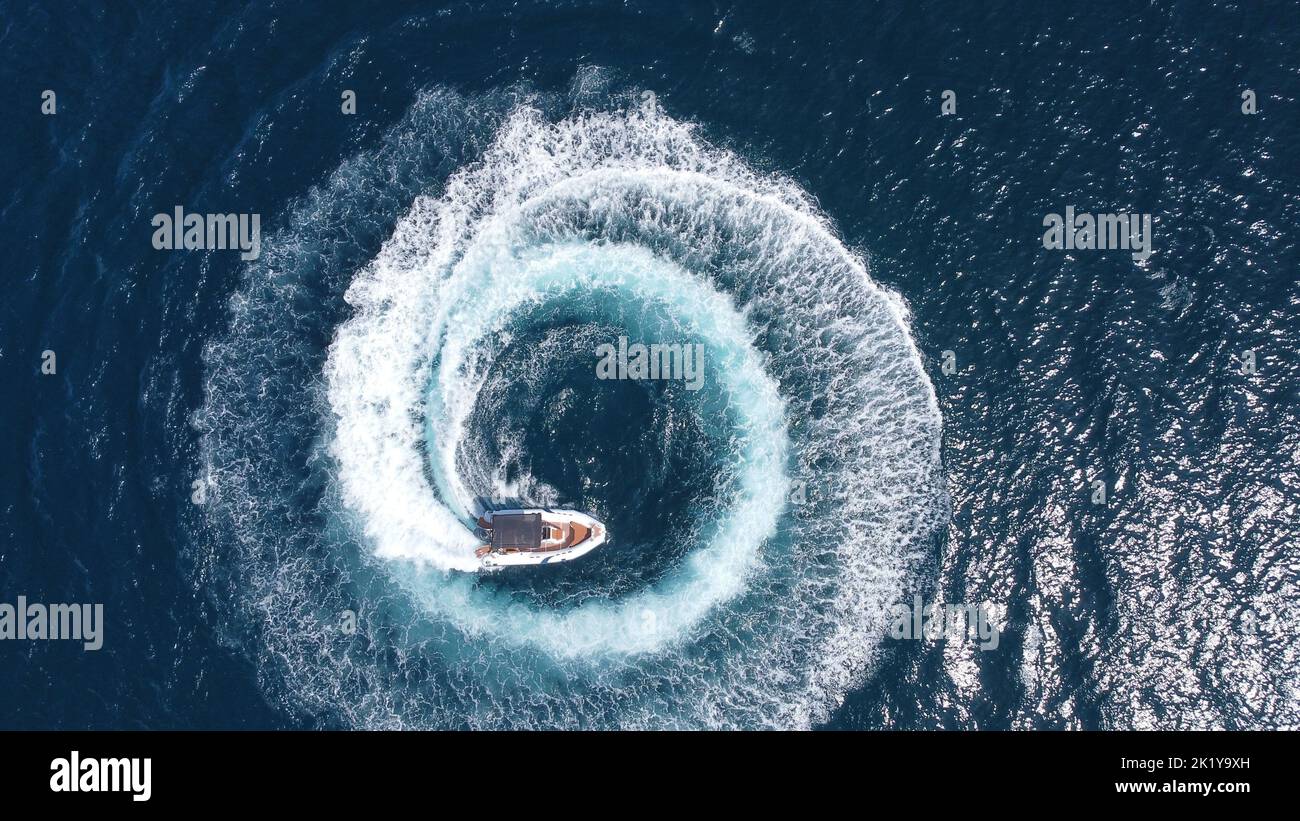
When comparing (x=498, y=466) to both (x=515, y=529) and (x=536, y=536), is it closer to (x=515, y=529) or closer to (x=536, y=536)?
(x=515, y=529)

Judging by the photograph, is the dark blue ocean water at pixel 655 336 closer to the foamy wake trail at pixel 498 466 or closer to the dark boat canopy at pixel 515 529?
the foamy wake trail at pixel 498 466

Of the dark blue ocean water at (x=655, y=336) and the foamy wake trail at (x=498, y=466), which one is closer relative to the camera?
the dark blue ocean water at (x=655, y=336)

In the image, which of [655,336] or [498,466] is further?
[655,336]

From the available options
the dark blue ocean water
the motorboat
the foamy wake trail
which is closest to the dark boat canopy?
the motorboat

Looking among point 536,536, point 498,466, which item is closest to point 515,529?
point 536,536

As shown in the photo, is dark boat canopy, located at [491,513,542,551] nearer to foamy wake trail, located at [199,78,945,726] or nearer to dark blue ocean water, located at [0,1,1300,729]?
dark blue ocean water, located at [0,1,1300,729]

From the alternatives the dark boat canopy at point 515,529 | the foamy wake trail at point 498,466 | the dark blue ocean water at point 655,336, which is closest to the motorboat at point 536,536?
the dark boat canopy at point 515,529

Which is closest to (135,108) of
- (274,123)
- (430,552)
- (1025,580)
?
(274,123)
